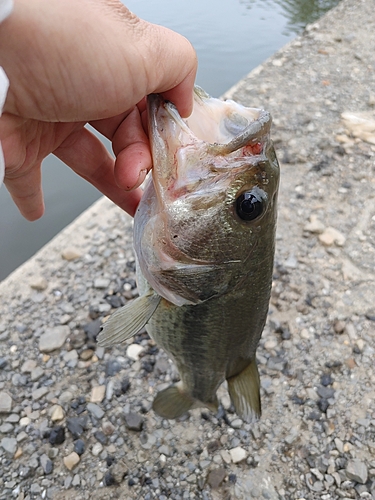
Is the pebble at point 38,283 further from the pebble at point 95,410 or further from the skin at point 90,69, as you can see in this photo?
the skin at point 90,69

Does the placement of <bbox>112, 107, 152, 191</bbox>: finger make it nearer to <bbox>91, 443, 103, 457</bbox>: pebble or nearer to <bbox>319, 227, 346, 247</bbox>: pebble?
<bbox>91, 443, 103, 457</bbox>: pebble

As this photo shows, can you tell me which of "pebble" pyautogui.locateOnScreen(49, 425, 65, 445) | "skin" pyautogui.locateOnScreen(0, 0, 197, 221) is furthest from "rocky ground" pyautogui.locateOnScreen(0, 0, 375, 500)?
"skin" pyautogui.locateOnScreen(0, 0, 197, 221)

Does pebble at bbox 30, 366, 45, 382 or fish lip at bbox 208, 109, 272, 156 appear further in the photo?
pebble at bbox 30, 366, 45, 382

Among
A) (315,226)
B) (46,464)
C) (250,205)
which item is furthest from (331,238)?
(46,464)

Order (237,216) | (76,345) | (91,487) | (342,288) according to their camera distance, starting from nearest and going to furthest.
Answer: (237,216) → (91,487) → (76,345) → (342,288)

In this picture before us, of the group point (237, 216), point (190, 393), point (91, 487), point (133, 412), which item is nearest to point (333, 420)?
point (190, 393)

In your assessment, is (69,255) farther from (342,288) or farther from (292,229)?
(342,288)
